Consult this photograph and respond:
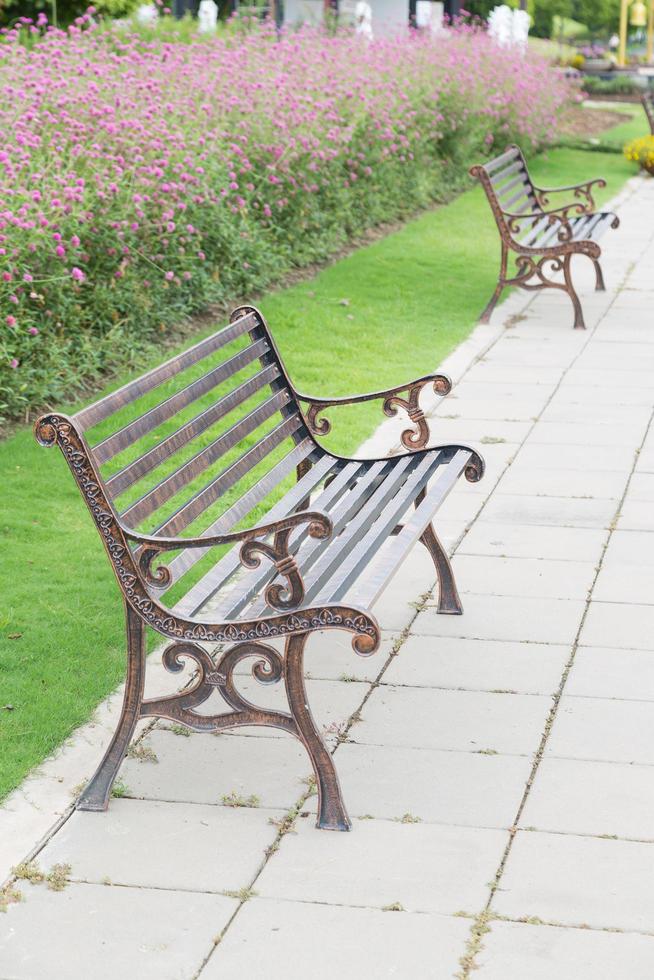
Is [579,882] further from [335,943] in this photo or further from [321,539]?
[321,539]

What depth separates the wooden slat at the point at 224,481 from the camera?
3.96 m

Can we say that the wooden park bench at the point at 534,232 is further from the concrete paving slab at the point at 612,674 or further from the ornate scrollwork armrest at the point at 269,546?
the ornate scrollwork armrest at the point at 269,546

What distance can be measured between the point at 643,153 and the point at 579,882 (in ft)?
55.3

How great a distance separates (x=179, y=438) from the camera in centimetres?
412

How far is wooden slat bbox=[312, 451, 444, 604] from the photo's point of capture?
12.5 feet

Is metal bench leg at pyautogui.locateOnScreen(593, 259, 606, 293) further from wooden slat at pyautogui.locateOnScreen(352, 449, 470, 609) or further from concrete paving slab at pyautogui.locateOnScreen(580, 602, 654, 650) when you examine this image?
concrete paving slab at pyautogui.locateOnScreen(580, 602, 654, 650)

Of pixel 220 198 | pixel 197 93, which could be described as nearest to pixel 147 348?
pixel 220 198

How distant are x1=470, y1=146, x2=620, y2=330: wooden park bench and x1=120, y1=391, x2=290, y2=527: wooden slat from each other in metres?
5.24

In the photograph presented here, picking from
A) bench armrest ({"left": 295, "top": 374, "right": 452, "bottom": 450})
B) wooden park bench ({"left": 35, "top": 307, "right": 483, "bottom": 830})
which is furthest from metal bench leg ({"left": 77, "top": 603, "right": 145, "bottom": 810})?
bench armrest ({"left": 295, "top": 374, "right": 452, "bottom": 450})

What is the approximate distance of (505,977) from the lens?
9.75 feet

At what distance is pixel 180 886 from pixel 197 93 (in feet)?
27.0

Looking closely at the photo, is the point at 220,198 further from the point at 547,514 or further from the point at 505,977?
the point at 505,977

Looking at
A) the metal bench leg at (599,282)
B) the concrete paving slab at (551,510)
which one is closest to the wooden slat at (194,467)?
the concrete paving slab at (551,510)

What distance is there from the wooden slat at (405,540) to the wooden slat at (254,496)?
42 centimetres
